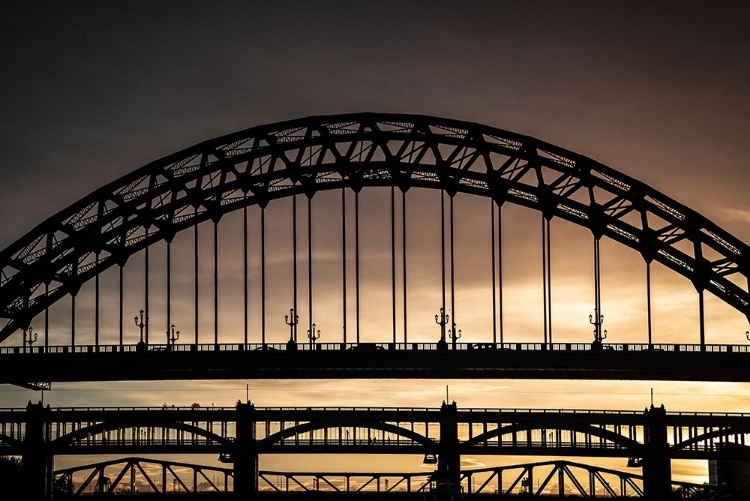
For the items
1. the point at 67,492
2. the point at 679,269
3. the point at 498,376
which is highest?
the point at 679,269

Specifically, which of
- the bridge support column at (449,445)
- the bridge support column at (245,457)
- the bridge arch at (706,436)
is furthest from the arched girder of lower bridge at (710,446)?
the bridge support column at (245,457)

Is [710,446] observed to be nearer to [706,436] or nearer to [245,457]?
[706,436]

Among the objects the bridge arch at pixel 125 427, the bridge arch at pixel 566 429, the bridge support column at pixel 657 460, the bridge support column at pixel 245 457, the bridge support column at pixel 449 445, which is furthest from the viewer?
the bridge arch at pixel 125 427

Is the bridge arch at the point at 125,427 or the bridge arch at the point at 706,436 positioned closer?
the bridge arch at the point at 706,436

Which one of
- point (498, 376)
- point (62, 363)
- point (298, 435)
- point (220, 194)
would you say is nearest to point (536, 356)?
point (498, 376)

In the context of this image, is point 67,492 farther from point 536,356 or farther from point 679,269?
point 679,269

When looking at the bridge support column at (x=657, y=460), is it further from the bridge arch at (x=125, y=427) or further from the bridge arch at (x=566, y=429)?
the bridge arch at (x=125, y=427)

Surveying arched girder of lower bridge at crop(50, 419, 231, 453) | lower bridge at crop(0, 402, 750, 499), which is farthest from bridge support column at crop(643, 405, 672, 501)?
arched girder of lower bridge at crop(50, 419, 231, 453)
